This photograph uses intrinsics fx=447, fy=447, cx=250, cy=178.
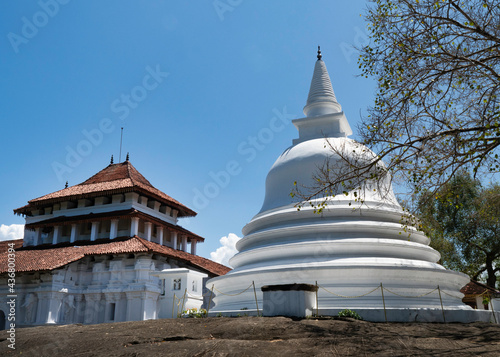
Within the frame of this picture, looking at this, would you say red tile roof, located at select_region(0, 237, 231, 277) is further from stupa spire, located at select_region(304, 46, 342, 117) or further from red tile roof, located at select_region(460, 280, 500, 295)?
red tile roof, located at select_region(460, 280, 500, 295)

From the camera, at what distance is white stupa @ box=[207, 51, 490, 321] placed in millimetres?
14578

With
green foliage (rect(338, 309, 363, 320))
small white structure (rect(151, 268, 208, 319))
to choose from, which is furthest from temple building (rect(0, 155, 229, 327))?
green foliage (rect(338, 309, 363, 320))

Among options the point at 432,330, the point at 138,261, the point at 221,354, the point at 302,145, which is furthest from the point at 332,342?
the point at 138,261

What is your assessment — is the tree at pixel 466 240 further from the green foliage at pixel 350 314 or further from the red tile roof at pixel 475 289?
the green foliage at pixel 350 314

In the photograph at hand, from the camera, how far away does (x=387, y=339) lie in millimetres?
9383

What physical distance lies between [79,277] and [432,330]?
24066mm

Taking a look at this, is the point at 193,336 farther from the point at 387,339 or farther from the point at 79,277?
the point at 79,277

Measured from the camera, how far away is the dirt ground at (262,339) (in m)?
8.56

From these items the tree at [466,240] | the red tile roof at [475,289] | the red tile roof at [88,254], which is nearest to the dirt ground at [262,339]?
the red tile roof at [88,254]

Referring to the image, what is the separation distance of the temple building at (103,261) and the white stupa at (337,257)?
17.3 ft

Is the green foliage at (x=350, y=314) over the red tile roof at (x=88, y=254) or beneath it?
beneath

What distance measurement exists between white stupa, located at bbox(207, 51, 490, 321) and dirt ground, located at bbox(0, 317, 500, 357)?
264cm

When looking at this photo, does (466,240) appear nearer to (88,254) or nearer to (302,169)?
(302,169)

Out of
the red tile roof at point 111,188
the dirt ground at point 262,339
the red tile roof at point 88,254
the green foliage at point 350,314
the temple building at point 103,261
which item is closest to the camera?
the dirt ground at point 262,339
